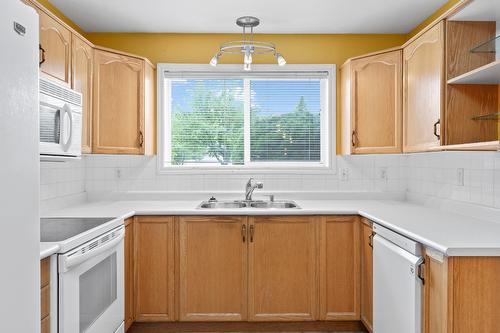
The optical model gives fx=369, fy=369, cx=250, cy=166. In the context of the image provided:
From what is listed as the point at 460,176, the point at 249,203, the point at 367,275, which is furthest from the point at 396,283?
the point at 249,203

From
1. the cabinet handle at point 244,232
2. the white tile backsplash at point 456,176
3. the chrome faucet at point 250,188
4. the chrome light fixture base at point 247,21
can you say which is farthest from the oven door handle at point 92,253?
the white tile backsplash at point 456,176

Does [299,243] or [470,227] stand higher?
[470,227]

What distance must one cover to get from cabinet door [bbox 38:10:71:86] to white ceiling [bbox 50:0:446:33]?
55cm

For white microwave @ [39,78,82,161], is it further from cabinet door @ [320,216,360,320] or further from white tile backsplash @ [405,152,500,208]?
white tile backsplash @ [405,152,500,208]

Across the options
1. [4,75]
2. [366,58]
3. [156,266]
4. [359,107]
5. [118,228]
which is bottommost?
[156,266]

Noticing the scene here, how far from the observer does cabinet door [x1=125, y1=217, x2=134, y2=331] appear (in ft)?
8.47

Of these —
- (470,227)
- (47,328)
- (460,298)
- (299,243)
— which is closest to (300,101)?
(299,243)

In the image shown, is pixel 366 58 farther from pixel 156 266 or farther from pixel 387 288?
pixel 156 266

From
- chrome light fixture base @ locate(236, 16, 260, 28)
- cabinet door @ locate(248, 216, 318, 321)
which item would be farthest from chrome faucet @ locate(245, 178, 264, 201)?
chrome light fixture base @ locate(236, 16, 260, 28)

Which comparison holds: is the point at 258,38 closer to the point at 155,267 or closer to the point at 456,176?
the point at 456,176

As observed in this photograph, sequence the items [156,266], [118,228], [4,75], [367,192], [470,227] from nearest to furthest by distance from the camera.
Answer: [4,75] < [470,227] < [118,228] < [156,266] < [367,192]

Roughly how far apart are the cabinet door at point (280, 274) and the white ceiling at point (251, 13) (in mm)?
1594

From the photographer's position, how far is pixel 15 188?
1.08m

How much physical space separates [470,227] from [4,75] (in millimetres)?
2219
